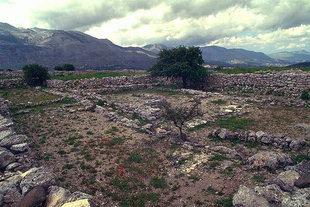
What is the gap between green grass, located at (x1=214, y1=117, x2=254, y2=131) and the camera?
991 inches

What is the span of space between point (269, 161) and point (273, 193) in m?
4.34

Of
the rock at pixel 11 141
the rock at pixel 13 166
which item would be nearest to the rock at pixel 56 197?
the rock at pixel 13 166

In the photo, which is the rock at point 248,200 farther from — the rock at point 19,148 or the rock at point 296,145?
the rock at point 19,148

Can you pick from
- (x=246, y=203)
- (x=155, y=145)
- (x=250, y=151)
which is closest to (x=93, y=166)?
(x=155, y=145)

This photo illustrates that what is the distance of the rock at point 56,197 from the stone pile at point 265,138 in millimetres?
14853

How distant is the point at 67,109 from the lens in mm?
32062

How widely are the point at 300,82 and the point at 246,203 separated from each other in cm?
3299

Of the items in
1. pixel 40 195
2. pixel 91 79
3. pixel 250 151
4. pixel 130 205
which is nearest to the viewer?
pixel 40 195

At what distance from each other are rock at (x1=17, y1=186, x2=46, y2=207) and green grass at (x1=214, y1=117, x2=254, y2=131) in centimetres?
1855

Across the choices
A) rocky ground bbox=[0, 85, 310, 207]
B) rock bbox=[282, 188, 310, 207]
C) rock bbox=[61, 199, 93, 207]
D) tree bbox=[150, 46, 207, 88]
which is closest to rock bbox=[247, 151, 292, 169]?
rocky ground bbox=[0, 85, 310, 207]

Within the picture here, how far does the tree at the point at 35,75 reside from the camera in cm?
4741

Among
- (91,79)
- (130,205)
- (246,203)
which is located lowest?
(130,205)

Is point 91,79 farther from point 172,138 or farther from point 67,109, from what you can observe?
point 172,138

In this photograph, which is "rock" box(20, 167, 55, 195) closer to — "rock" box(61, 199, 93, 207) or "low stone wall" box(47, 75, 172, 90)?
"rock" box(61, 199, 93, 207)
